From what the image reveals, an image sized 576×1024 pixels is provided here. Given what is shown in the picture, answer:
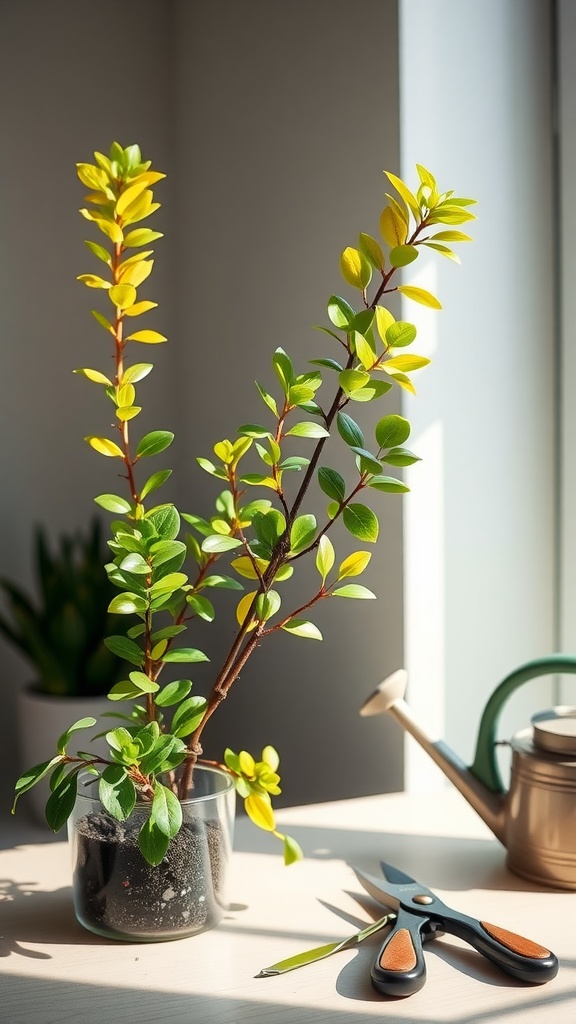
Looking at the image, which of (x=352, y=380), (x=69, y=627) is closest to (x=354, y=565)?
(x=352, y=380)

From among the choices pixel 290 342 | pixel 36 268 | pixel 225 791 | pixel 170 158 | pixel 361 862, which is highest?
pixel 170 158

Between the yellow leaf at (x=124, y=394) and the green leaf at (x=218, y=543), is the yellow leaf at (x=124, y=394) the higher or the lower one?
the higher one

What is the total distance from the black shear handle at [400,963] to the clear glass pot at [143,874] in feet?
0.43

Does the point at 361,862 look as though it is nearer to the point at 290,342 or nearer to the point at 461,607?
the point at 461,607

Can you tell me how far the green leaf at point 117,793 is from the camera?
65 cm

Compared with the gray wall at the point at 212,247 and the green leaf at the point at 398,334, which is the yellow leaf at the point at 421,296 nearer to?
the green leaf at the point at 398,334

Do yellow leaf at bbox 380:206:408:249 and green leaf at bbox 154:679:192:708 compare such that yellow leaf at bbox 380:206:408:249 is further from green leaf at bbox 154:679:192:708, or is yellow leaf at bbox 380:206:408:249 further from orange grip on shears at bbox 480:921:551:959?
orange grip on shears at bbox 480:921:551:959

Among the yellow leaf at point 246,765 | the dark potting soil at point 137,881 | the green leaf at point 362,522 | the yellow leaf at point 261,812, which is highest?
the green leaf at point 362,522

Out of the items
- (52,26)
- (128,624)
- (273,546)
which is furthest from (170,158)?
(273,546)

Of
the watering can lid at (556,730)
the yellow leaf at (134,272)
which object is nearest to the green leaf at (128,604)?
the yellow leaf at (134,272)

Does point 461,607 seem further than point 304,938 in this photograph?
Yes

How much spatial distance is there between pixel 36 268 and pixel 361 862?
940 millimetres

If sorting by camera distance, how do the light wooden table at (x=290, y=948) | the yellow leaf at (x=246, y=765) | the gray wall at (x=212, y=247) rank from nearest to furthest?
1. the light wooden table at (x=290, y=948)
2. the yellow leaf at (x=246, y=765)
3. the gray wall at (x=212, y=247)

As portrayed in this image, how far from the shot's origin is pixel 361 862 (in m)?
0.90
